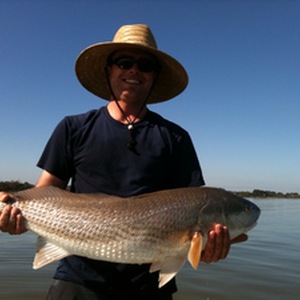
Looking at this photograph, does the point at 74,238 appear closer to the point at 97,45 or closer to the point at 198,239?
the point at 198,239

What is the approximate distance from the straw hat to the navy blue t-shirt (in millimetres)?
775

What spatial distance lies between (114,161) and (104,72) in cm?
141

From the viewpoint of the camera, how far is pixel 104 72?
15.1 feet

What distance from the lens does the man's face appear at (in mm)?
3926

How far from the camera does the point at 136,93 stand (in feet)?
13.0

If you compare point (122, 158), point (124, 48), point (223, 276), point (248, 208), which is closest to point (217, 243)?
point (248, 208)

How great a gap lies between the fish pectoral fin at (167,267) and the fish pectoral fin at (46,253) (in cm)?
78

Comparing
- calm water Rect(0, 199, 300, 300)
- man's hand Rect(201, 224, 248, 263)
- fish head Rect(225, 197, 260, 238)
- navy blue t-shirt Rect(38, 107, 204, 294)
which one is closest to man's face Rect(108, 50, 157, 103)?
navy blue t-shirt Rect(38, 107, 204, 294)

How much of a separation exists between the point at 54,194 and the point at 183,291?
613 centimetres

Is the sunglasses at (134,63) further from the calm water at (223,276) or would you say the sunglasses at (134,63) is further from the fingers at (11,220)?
the calm water at (223,276)

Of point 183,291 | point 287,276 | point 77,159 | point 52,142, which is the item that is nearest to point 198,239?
point 77,159

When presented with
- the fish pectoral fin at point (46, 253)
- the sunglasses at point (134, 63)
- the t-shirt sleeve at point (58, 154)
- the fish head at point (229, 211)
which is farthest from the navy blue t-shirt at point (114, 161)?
the sunglasses at point (134, 63)

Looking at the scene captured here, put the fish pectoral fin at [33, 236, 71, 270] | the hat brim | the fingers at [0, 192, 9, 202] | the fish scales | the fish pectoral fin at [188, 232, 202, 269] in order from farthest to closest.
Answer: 1. the hat brim
2. the fingers at [0, 192, 9, 202]
3. the fish pectoral fin at [33, 236, 71, 270]
4. the fish scales
5. the fish pectoral fin at [188, 232, 202, 269]

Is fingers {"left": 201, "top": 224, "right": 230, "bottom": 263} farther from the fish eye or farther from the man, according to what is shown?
the fish eye
